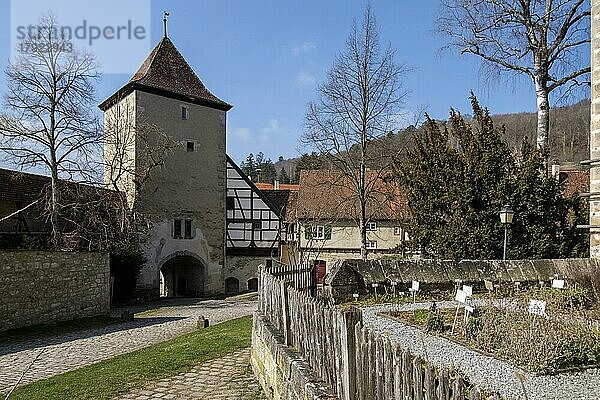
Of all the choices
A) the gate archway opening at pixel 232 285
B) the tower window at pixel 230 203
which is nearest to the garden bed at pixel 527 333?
the gate archway opening at pixel 232 285

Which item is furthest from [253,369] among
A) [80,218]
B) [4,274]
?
[80,218]

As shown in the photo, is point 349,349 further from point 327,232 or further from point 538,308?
point 327,232

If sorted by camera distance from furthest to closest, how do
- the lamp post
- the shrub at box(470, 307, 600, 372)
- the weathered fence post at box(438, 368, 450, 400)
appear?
the lamp post → the shrub at box(470, 307, 600, 372) → the weathered fence post at box(438, 368, 450, 400)

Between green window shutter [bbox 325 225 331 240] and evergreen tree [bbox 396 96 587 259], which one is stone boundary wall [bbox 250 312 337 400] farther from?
green window shutter [bbox 325 225 331 240]

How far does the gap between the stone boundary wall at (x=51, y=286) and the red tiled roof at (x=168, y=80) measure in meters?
11.7

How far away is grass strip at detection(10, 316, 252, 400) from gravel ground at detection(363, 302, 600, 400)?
10.6 feet

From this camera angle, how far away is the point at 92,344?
1520 cm

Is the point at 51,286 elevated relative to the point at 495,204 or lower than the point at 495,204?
lower

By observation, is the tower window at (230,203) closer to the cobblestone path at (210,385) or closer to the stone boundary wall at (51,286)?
the stone boundary wall at (51,286)

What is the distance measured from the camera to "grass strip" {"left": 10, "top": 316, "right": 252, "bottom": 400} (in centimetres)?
763

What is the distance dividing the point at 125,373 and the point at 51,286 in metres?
12.4

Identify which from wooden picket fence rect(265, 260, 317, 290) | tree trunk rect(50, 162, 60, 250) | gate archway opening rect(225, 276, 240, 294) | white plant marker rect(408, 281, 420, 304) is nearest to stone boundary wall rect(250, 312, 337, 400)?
wooden picket fence rect(265, 260, 317, 290)

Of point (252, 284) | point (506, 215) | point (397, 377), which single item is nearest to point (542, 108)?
point (506, 215)

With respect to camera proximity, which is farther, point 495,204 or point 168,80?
point 168,80
